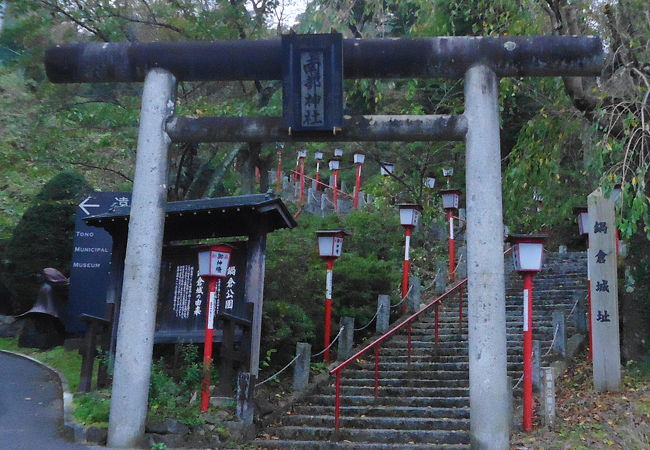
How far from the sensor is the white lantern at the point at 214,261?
33.7 feet

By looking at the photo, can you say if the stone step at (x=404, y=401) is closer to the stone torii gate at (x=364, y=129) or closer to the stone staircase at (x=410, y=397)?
the stone staircase at (x=410, y=397)

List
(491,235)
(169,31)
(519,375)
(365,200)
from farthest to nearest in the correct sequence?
(365,200) → (169,31) → (519,375) → (491,235)

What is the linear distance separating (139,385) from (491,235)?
4919 millimetres

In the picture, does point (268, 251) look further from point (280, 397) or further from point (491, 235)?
point (491, 235)

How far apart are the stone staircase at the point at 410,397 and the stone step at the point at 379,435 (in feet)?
0.05

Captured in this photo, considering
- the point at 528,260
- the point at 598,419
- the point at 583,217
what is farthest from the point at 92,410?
the point at 583,217

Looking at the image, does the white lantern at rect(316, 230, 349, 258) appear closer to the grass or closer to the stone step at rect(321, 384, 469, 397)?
the stone step at rect(321, 384, 469, 397)

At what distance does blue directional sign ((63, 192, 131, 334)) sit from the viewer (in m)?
15.4

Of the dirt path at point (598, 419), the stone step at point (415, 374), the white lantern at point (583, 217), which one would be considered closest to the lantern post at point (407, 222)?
the stone step at point (415, 374)

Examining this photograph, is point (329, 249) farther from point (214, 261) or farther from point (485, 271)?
point (485, 271)

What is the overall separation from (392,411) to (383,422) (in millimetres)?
520

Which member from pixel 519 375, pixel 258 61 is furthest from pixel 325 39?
pixel 519 375

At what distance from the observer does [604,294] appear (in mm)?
11398

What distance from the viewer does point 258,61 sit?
31.6 ft
